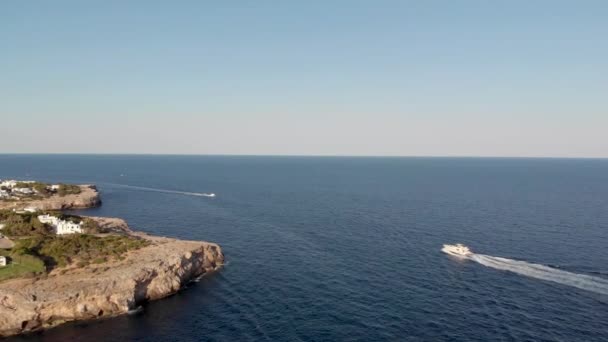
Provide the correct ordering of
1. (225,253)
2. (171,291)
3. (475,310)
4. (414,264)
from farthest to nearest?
(225,253)
(414,264)
(171,291)
(475,310)

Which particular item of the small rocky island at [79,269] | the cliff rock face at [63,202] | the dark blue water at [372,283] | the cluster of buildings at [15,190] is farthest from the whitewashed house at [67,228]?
the cluster of buildings at [15,190]

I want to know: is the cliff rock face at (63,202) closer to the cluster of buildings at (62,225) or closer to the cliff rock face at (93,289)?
the cluster of buildings at (62,225)

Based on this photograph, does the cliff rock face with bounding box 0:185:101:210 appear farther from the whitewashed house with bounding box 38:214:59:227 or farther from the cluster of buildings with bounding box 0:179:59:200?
the whitewashed house with bounding box 38:214:59:227

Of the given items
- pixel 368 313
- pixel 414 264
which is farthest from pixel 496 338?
pixel 414 264

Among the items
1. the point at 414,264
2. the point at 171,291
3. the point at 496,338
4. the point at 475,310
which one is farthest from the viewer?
the point at 414,264

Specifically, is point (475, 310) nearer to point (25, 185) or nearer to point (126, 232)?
point (126, 232)

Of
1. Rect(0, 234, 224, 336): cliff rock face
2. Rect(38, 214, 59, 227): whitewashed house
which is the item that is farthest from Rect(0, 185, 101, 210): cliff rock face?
Rect(0, 234, 224, 336): cliff rock face

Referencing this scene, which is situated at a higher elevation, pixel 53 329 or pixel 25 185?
pixel 25 185

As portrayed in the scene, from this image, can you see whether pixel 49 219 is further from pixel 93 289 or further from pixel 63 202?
pixel 63 202
